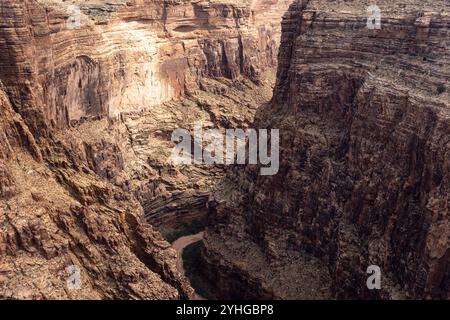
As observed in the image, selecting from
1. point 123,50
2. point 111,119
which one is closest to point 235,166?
point 111,119

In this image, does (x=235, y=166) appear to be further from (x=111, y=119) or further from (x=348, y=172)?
(x=348, y=172)

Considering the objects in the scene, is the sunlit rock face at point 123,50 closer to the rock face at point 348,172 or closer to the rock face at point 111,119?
the rock face at point 111,119

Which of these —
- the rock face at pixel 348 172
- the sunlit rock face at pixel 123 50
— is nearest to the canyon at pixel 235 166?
the rock face at pixel 348 172

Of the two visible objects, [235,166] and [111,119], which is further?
[111,119]

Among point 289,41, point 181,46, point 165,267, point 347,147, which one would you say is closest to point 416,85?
point 347,147

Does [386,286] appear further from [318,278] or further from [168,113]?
[168,113]

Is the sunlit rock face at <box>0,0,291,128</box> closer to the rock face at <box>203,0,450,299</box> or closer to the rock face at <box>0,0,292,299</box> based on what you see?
the rock face at <box>0,0,292,299</box>
